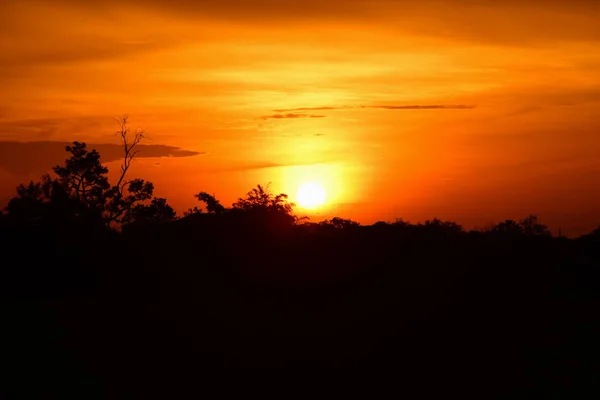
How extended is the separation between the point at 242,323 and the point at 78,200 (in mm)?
30273

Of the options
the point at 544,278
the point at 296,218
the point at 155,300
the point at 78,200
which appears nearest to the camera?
the point at 155,300

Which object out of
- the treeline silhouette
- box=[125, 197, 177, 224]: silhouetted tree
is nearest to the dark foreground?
the treeline silhouette

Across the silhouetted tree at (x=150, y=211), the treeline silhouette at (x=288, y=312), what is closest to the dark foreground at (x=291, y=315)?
the treeline silhouette at (x=288, y=312)

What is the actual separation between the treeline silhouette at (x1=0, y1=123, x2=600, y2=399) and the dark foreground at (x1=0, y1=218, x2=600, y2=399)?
45mm

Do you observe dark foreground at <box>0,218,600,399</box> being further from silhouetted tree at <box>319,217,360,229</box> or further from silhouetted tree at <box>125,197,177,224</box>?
silhouetted tree at <box>125,197,177,224</box>

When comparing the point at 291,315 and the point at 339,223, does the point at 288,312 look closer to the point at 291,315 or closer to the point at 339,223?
the point at 291,315

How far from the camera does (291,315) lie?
68.1 feet

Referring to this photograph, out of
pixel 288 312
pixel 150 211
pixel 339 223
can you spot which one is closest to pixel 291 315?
pixel 288 312

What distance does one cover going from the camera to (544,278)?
911 inches

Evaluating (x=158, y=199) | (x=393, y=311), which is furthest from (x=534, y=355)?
(x=158, y=199)

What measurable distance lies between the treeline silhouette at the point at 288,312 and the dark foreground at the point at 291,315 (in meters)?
0.04

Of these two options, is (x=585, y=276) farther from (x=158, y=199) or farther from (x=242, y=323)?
(x=158, y=199)

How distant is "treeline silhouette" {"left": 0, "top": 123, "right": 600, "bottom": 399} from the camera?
18.2m

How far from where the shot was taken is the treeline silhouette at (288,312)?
59.7ft
